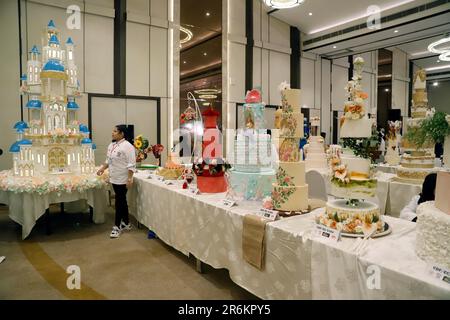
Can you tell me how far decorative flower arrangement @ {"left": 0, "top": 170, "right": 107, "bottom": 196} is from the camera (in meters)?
3.62

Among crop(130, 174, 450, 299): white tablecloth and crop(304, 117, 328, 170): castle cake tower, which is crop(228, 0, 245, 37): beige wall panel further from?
crop(130, 174, 450, 299): white tablecloth

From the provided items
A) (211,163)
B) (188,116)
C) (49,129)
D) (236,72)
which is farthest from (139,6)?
(211,163)

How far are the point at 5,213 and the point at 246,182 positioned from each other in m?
4.76

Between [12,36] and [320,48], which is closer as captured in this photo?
[12,36]

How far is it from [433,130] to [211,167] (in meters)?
1.90

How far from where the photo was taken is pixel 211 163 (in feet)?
9.83

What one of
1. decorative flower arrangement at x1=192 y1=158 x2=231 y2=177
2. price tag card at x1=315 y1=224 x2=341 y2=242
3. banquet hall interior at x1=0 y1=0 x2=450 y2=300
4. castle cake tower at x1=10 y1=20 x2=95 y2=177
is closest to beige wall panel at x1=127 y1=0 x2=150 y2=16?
banquet hall interior at x1=0 y1=0 x2=450 y2=300

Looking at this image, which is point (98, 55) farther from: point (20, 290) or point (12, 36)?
point (20, 290)

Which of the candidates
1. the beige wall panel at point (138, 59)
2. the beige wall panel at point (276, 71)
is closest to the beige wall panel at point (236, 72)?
the beige wall panel at point (276, 71)

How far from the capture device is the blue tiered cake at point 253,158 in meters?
2.62

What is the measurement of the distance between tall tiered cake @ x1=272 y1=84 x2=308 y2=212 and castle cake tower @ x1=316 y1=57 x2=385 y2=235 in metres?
0.36

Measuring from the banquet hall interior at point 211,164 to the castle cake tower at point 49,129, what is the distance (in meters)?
0.02
